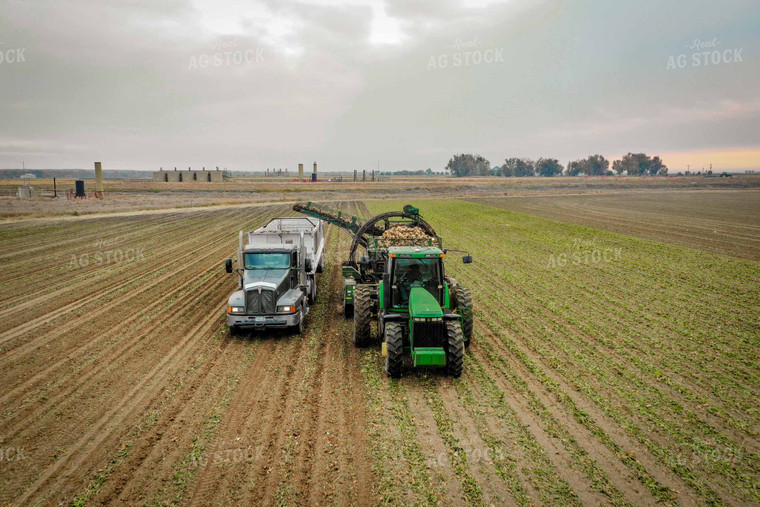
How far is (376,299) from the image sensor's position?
494 inches

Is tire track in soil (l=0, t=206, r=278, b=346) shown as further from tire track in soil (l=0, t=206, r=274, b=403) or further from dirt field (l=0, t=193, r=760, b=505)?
tire track in soil (l=0, t=206, r=274, b=403)

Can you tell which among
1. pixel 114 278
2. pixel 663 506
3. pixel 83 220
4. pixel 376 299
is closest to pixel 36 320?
pixel 114 278

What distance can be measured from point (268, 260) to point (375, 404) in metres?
6.16

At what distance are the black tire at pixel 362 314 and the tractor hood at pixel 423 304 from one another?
137 cm

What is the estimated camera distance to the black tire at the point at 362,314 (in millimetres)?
11438

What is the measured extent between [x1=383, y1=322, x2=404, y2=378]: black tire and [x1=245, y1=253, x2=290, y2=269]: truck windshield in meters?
4.80

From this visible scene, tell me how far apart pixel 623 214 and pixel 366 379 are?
44.5 metres

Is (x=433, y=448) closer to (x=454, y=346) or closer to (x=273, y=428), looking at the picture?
(x=454, y=346)

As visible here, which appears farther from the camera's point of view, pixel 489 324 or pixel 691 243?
Result: pixel 691 243

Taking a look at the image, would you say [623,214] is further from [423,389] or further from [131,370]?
[131,370]

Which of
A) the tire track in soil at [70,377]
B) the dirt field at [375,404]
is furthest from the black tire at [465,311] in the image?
the tire track in soil at [70,377]

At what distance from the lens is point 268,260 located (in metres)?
13.4

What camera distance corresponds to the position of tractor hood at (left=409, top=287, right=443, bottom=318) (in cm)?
938

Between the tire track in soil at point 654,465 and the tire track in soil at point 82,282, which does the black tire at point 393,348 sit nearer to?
the tire track in soil at point 654,465
